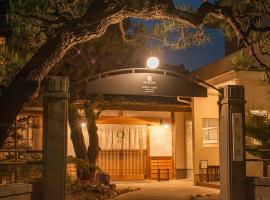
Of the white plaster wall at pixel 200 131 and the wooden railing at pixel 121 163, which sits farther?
the wooden railing at pixel 121 163

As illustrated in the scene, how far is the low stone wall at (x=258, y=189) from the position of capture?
30.9 feet

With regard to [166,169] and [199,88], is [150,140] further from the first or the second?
[199,88]

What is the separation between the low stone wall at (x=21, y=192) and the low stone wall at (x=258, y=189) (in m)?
4.22

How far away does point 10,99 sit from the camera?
8.41 meters

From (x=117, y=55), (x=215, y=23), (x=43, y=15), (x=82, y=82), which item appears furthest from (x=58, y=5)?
(x=117, y=55)

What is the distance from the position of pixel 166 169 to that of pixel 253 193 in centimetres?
1086

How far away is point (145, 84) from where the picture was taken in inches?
374

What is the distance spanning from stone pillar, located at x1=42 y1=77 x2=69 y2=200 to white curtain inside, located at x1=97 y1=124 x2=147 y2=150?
11.2 m

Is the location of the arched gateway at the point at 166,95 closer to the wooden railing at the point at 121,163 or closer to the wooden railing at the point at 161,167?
the wooden railing at the point at 161,167

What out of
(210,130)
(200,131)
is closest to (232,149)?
(200,131)

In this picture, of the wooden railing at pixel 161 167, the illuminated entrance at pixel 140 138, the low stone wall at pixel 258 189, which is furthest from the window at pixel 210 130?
the low stone wall at pixel 258 189

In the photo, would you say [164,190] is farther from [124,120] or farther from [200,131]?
[124,120]

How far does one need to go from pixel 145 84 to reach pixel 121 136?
10844mm

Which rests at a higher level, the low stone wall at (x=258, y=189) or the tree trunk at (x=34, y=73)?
the tree trunk at (x=34, y=73)
